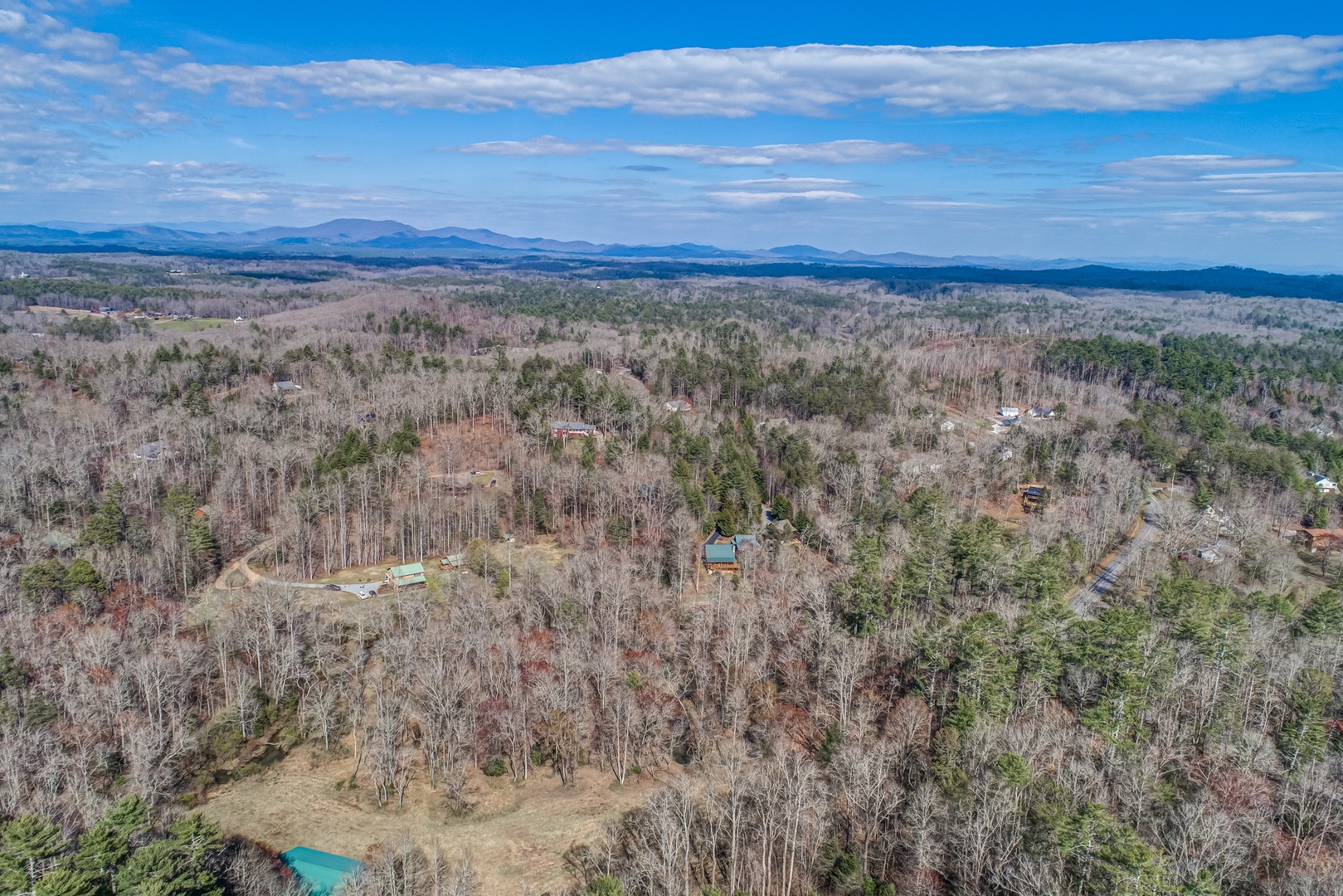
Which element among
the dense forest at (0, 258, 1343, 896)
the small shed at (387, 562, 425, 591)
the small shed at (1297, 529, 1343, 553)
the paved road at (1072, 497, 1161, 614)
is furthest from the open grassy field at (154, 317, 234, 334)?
the small shed at (1297, 529, 1343, 553)

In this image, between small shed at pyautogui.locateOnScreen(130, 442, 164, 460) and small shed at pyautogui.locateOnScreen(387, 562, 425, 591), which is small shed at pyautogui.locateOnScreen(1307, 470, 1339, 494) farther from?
small shed at pyautogui.locateOnScreen(130, 442, 164, 460)

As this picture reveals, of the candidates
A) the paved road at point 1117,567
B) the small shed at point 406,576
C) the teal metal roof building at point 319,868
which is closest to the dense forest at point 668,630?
the paved road at point 1117,567

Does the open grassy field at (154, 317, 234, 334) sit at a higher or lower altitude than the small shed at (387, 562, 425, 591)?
higher

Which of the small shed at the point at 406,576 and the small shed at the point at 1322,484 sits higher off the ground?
the small shed at the point at 1322,484

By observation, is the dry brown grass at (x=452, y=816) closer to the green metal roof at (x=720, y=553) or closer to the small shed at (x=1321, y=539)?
the green metal roof at (x=720, y=553)

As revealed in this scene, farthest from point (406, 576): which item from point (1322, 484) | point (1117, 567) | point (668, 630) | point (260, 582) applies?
point (1322, 484)

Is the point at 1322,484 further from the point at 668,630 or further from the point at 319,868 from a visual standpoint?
the point at 319,868
